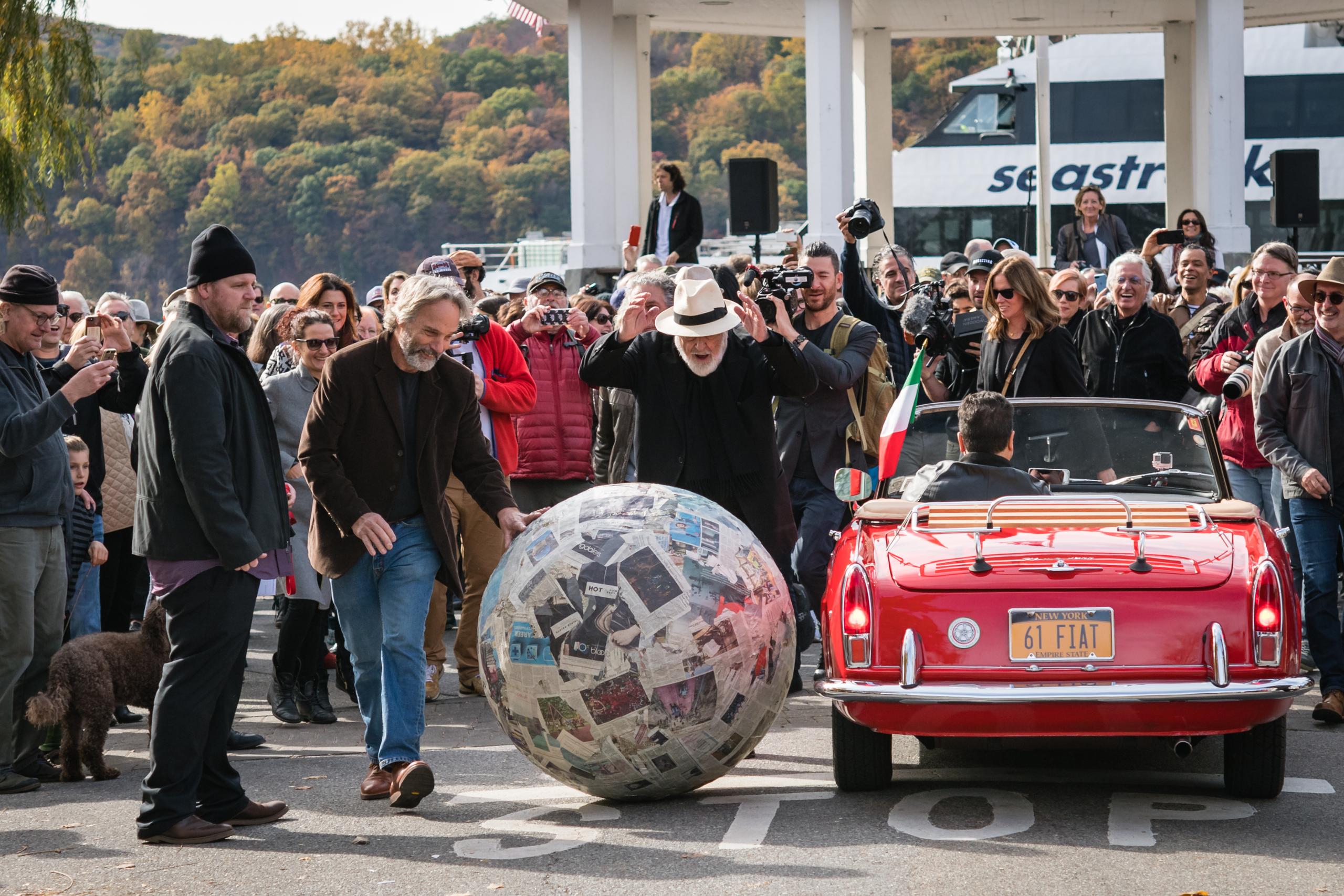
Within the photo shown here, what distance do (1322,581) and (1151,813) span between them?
2.49m

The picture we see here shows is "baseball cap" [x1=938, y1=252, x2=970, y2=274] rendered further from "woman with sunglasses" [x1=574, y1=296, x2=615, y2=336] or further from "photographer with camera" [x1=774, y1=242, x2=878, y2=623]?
"photographer with camera" [x1=774, y1=242, x2=878, y2=623]

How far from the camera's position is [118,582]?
9883 millimetres

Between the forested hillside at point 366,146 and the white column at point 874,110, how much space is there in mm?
77088

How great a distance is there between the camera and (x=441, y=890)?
17.7 ft

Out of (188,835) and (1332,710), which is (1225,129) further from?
(188,835)

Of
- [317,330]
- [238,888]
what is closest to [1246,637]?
[238,888]

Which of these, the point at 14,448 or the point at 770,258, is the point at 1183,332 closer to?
the point at 14,448

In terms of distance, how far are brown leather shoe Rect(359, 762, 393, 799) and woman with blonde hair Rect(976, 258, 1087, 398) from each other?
4.15 metres

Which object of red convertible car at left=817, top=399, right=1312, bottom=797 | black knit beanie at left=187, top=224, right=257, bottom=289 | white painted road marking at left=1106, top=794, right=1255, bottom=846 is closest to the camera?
white painted road marking at left=1106, top=794, right=1255, bottom=846

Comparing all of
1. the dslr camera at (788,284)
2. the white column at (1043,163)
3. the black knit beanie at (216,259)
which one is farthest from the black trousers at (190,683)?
the white column at (1043,163)

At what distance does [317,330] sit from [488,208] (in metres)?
106

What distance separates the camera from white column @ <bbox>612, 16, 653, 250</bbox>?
23969 millimetres

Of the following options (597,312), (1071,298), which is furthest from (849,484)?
(597,312)

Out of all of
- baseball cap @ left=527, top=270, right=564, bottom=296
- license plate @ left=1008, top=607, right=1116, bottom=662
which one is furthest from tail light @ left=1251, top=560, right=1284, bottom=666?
baseball cap @ left=527, top=270, right=564, bottom=296
